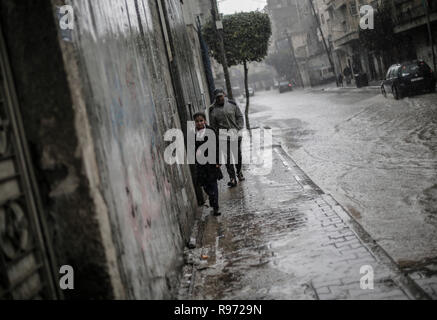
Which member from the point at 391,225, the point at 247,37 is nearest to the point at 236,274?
the point at 391,225

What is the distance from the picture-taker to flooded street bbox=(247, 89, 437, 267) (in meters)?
5.12

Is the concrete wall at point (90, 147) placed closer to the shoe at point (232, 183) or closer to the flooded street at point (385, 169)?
the flooded street at point (385, 169)

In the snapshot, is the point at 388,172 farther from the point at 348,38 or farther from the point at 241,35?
the point at 348,38

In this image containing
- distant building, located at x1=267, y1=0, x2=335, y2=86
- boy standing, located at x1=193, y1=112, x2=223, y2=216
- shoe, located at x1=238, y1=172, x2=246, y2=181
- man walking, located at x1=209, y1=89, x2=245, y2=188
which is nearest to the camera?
boy standing, located at x1=193, y1=112, x2=223, y2=216

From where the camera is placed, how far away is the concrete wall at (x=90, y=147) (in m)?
2.84

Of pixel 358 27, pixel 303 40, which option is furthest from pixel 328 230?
pixel 303 40

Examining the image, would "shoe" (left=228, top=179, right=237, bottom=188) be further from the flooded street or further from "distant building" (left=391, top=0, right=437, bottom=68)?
"distant building" (left=391, top=0, right=437, bottom=68)

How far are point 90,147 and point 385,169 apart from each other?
665cm

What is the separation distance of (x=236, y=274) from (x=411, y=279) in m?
1.71

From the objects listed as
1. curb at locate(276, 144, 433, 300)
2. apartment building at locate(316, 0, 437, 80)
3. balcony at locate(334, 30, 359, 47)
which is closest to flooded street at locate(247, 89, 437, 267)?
curb at locate(276, 144, 433, 300)

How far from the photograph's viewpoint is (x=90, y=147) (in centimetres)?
295

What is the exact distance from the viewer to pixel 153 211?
13.9ft

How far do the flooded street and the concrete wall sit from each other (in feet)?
8.50

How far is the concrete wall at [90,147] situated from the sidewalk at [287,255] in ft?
2.53
